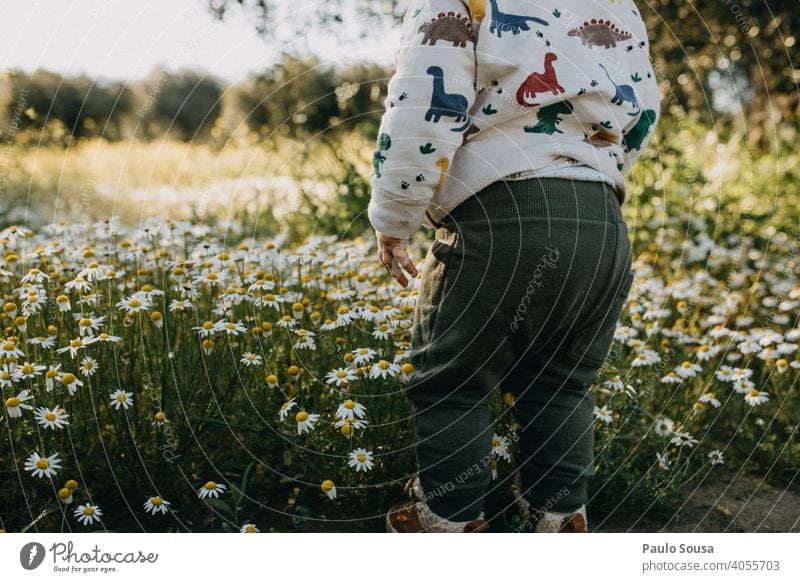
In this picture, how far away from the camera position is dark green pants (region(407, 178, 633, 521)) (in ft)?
5.79

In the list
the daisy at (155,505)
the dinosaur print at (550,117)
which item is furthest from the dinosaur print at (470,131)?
the daisy at (155,505)

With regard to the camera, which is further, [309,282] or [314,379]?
[309,282]

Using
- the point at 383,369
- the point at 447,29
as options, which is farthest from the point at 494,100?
the point at 383,369

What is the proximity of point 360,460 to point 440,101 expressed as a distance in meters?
0.96

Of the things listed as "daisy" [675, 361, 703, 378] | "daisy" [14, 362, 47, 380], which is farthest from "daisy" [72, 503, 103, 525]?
"daisy" [675, 361, 703, 378]

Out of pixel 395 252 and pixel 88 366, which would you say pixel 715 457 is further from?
pixel 88 366

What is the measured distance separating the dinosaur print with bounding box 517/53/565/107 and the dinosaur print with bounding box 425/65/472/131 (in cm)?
15

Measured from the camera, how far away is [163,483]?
2.15m

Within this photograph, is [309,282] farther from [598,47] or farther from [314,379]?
[598,47]

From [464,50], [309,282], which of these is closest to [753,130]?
[309,282]

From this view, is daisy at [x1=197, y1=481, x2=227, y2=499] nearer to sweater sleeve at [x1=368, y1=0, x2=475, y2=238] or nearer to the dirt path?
sweater sleeve at [x1=368, y1=0, x2=475, y2=238]

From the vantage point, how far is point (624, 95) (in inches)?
72.9
